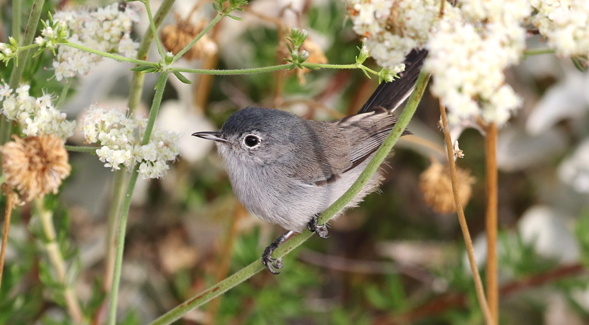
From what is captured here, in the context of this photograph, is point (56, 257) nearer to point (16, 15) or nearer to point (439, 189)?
point (16, 15)

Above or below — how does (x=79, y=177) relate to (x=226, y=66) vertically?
below

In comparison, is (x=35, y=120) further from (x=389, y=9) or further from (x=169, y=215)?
(x=169, y=215)

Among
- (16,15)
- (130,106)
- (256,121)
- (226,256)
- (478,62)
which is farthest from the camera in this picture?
(226,256)

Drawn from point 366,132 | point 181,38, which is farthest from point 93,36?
point 366,132

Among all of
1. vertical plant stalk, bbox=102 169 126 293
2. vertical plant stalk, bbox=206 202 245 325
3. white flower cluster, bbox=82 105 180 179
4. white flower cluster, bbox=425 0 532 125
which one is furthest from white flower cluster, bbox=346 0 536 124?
vertical plant stalk, bbox=206 202 245 325

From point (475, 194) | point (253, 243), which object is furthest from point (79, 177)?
point (475, 194)
